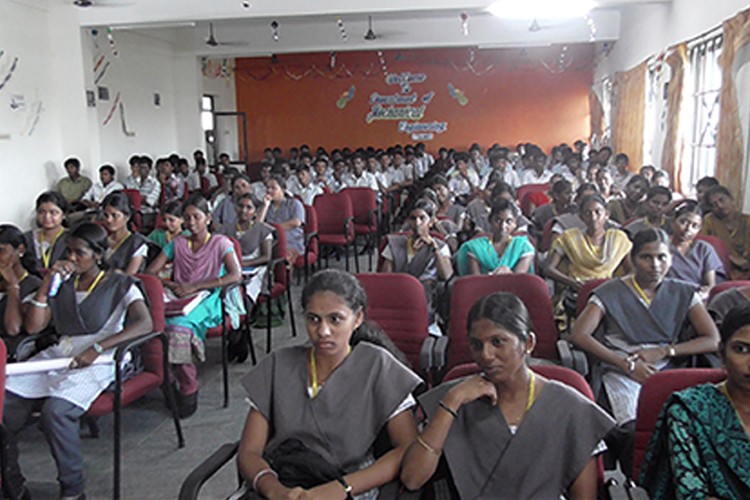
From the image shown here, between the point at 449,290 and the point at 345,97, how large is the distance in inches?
439

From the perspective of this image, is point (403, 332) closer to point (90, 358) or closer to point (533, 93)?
point (90, 358)

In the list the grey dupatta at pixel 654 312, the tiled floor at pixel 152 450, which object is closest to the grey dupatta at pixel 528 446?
the grey dupatta at pixel 654 312

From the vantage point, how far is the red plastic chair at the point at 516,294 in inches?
115

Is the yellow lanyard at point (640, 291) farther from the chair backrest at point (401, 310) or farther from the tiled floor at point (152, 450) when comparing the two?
the tiled floor at point (152, 450)

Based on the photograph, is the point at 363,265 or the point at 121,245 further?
the point at 363,265

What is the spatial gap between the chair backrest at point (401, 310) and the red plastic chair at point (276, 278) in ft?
4.69

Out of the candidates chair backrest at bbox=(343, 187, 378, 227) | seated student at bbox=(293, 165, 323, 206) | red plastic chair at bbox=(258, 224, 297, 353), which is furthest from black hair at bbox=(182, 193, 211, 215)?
seated student at bbox=(293, 165, 323, 206)

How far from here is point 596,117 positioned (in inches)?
486

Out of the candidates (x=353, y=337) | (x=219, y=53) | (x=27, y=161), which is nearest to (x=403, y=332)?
(x=353, y=337)

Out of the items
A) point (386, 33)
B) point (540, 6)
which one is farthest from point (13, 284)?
point (386, 33)

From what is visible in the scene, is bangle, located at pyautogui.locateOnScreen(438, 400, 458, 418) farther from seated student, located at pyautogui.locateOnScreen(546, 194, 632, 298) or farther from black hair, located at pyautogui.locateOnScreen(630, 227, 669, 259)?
seated student, located at pyautogui.locateOnScreen(546, 194, 632, 298)

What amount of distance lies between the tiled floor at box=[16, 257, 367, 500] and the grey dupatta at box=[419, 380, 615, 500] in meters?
1.34

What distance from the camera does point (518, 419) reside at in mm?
1743

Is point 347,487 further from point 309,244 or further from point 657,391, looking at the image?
point 309,244
